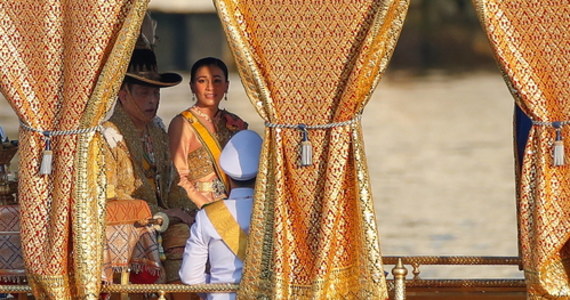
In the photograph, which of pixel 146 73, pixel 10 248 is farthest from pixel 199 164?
pixel 10 248

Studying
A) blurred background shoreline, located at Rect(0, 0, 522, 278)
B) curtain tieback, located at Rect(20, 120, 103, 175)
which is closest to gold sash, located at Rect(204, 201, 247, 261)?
curtain tieback, located at Rect(20, 120, 103, 175)

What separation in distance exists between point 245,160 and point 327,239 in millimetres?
584

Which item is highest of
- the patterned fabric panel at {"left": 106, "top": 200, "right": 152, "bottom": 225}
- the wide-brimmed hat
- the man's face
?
the wide-brimmed hat

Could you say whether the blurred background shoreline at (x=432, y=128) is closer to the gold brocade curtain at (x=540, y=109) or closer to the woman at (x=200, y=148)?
the woman at (x=200, y=148)

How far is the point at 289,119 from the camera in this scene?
6.84m

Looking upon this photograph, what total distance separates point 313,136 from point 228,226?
63 centimetres

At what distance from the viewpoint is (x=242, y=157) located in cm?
689

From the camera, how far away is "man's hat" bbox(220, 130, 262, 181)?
6.84 m

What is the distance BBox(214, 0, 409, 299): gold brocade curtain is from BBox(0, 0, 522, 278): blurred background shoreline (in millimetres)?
9232

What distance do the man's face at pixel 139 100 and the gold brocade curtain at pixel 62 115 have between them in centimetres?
134

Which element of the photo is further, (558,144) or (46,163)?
(46,163)

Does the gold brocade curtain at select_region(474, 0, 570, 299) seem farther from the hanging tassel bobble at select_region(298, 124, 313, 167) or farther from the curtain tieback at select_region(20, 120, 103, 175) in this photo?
the curtain tieback at select_region(20, 120, 103, 175)

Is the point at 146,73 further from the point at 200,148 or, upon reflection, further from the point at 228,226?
the point at 228,226

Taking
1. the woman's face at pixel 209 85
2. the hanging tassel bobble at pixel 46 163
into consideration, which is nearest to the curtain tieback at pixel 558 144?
the woman's face at pixel 209 85
